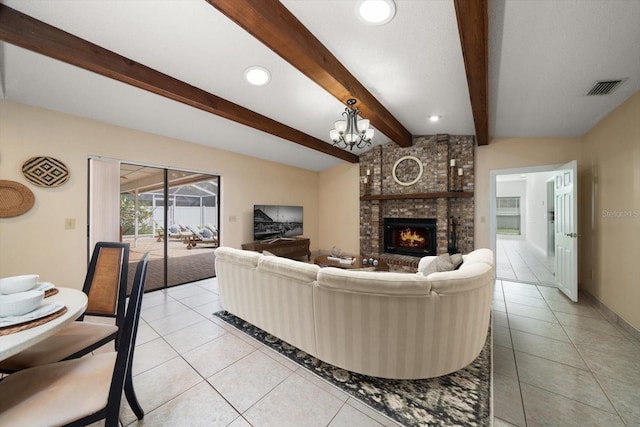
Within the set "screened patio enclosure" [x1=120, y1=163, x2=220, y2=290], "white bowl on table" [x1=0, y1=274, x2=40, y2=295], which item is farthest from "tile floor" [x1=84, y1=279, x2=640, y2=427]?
"screened patio enclosure" [x1=120, y1=163, x2=220, y2=290]

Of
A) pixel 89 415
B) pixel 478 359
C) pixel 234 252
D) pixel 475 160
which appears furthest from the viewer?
pixel 475 160

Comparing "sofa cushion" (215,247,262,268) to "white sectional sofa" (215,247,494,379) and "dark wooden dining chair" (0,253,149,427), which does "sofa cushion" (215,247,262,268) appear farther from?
"dark wooden dining chair" (0,253,149,427)

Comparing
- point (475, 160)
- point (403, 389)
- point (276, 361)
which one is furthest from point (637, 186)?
point (276, 361)

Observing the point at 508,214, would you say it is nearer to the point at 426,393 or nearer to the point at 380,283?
the point at 426,393

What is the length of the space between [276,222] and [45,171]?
3523 mm

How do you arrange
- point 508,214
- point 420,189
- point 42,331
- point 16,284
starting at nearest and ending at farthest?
point 42,331
point 16,284
point 420,189
point 508,214

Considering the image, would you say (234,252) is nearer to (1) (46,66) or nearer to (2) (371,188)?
(1) (46,66)

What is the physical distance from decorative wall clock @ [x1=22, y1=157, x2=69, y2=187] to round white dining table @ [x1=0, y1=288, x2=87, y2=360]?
229 centimetres

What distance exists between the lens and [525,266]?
4953mm

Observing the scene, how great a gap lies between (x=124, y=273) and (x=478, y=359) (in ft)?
9.69

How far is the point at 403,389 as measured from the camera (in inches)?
62.2

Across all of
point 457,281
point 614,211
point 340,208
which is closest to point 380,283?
point 457,281

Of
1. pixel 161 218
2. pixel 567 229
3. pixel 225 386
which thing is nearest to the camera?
pixel 225 386

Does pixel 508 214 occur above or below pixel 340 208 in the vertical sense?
below
